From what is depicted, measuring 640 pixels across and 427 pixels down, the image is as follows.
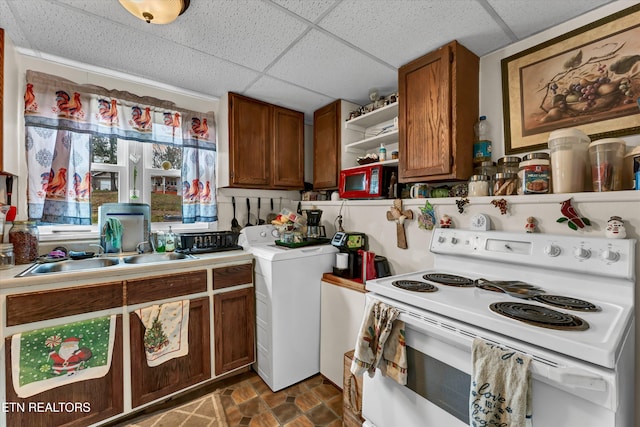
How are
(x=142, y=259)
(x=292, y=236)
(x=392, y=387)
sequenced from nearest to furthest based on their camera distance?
1. (x=392, y=387)
2. (x=142, y=259)
3. (x=292, y=236)

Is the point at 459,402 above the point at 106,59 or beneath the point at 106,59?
beneath

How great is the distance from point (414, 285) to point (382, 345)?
306 mm

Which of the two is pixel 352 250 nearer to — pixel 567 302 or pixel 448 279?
pixel 448 279

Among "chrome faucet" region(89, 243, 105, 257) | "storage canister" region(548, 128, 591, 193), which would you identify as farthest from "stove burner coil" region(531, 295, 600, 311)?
"chrome faucet" region(89, 243, 105, 257)

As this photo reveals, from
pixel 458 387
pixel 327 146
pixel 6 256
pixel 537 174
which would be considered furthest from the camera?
pixel 327 146

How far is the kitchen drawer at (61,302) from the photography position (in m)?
1.27

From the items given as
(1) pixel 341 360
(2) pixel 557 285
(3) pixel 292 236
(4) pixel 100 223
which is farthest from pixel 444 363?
(4) pixel 100 223

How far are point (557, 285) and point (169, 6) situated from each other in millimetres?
2177

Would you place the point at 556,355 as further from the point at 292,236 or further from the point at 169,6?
the point at 169,6

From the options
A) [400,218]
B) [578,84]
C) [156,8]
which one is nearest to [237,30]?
[156,8]

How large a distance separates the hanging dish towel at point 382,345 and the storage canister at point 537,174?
92cm

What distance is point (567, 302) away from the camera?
1005 millimetres

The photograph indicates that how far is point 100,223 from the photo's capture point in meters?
1.94

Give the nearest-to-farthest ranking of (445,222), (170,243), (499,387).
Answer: (499,387), (445,222), (170,243)
